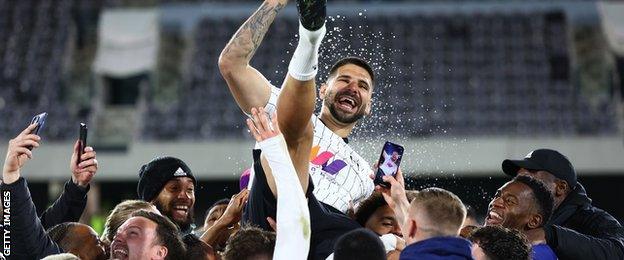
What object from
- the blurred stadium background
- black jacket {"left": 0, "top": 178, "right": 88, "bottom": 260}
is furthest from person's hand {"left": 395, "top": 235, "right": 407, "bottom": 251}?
the blurred stadium background

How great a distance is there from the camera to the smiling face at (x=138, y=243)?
155 inches

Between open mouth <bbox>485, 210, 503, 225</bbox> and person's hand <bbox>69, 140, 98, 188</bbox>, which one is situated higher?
person's hand <bbox>69, 140, 98, 188</bbox>

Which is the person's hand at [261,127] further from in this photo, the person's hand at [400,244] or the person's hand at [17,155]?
the person's hand at [17,155]

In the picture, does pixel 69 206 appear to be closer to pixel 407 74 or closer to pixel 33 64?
pixel 407 74

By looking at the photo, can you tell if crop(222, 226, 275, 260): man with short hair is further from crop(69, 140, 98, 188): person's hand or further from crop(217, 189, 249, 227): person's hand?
crop(69, 140, 98, 188): person's hand

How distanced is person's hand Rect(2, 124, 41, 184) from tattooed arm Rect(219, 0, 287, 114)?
33.7 inches

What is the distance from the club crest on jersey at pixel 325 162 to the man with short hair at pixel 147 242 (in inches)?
34.1

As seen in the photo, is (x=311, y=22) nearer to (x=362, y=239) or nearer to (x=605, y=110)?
(x=362, y=239)

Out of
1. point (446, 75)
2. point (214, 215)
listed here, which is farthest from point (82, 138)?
point (446, 75)

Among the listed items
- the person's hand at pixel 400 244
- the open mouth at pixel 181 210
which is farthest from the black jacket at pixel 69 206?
the person's hand at pixel 400 244

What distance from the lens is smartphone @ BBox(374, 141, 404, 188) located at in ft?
14.5

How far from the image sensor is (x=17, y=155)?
13.7 feet

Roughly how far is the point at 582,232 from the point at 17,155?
2613mm

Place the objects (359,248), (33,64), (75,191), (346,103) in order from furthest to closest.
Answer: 1. (33,64)
2. (75,191)
3. (346,103)
4. (359,248)
